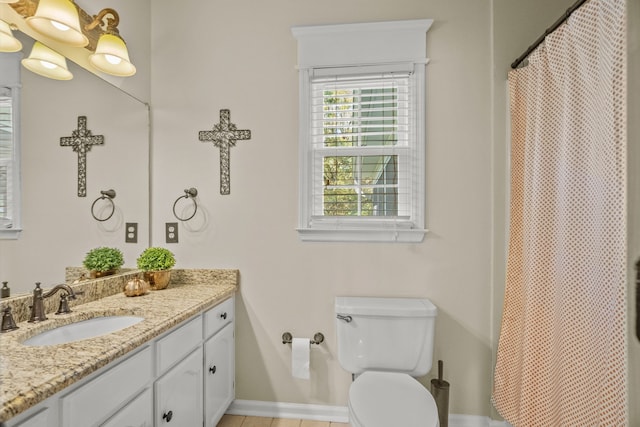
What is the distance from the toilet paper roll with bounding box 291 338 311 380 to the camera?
187 centimetres

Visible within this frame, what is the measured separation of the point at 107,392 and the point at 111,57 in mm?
1523

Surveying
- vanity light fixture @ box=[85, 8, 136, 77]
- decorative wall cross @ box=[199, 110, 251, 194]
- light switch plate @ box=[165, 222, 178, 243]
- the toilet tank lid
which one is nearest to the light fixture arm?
vanity light fixture @ box=[85, 8, 136, 77]

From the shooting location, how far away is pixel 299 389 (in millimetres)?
1964

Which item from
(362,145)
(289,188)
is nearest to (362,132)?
(362,145)

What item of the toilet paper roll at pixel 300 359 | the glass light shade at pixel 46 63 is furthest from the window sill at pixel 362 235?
the glass light shade at pixel 46 63

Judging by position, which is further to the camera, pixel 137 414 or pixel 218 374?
pixel 218 374

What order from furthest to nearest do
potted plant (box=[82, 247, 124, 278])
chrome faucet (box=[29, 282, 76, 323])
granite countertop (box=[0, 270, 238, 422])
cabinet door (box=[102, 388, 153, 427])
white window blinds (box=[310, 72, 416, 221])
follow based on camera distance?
1. white window blinds (box=[310, 72, 416, 221])
2. potted plant (box=[82, 247, 124, 278])
3. chrome faucet (box=[29, 282, 76, 323])
4. cabinet door (box=[102, 388, 153, 427])
5. granite countertop (box=[0, 270, 238, 422])

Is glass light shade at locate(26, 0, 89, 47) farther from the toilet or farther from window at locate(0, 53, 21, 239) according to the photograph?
the toilet

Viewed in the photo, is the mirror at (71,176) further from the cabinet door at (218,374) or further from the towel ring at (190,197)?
the cabinet door at (218,374)

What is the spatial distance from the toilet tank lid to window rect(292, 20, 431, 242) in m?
0.36

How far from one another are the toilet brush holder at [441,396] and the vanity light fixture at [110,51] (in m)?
2.28

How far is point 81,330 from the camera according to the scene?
1328 millimetres

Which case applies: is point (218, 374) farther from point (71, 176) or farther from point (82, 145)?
point (82, 145)

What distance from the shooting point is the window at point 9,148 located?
47.0 inches
